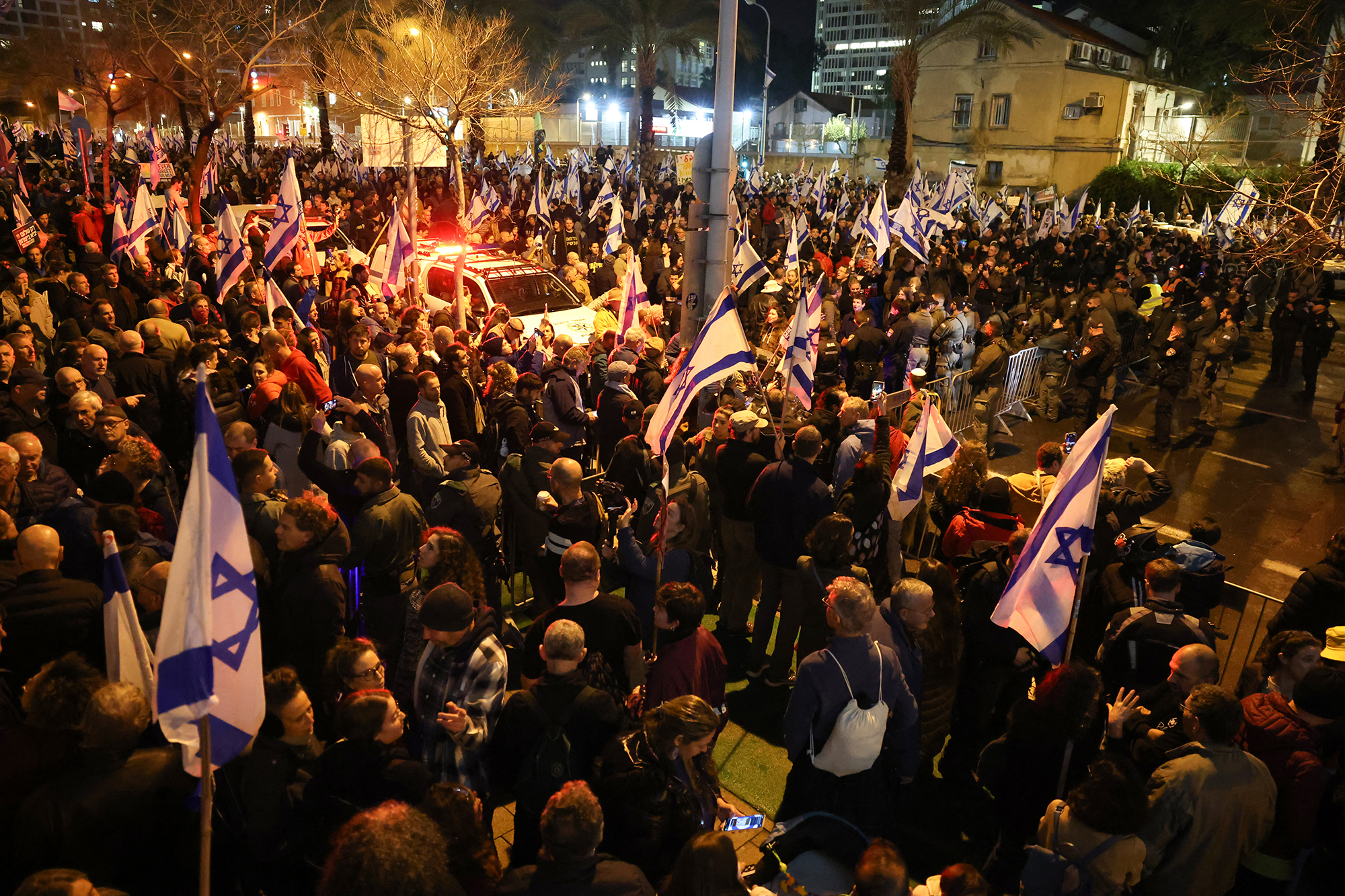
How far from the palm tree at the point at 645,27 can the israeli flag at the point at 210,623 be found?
35.4 m

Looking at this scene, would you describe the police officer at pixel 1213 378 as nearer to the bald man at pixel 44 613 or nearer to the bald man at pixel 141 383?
the bald man at pixel 141 383

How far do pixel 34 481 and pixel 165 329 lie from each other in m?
3.87

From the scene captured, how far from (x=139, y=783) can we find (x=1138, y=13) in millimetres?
68475

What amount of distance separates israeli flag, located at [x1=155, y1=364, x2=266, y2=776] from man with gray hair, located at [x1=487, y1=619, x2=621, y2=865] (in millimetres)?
991

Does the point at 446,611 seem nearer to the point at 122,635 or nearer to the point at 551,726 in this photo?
the point at 551,726

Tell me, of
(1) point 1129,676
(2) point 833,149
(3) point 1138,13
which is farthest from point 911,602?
(2) point 833,149

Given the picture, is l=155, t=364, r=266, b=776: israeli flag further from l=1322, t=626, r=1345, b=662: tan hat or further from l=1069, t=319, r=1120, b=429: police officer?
l=1069, t=319, r=1120, b=429: police officer

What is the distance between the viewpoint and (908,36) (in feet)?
108

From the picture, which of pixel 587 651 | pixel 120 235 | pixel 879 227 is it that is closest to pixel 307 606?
pixel 587 651

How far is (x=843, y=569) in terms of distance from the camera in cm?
518

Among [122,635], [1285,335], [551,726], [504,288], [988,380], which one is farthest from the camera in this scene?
[1285,335]

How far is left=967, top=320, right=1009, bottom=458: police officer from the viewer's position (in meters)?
10.9

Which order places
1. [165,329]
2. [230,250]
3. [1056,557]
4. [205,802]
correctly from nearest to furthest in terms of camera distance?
[205,802] → [1056,557] → [165,329] → [230,250]

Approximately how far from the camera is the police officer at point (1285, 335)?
14.8 m
